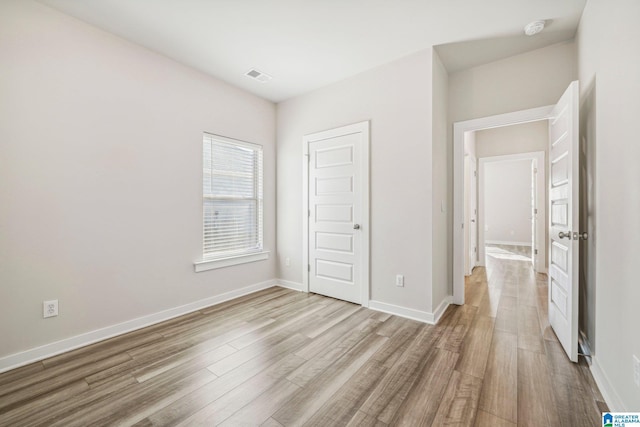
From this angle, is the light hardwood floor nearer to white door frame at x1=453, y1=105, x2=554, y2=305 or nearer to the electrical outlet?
the electrical outlet

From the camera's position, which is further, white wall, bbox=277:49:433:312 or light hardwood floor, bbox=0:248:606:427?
white wall, bbox=277:49:433:312

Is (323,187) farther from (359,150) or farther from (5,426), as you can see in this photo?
(5,426)

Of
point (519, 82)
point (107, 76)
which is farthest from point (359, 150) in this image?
point (107, 76)

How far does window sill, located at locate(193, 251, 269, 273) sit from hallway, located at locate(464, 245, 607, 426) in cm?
276

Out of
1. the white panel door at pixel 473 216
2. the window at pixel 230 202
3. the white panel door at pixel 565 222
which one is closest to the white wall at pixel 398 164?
the white panel door at pixel 565 222

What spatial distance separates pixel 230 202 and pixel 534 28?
368 centimetres

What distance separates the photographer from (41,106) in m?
2.16

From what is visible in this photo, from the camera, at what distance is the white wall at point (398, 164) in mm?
2824

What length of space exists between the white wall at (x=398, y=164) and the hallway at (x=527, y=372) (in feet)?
2.43

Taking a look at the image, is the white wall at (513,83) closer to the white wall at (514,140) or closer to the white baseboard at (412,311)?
the white baseboard at (412,311)

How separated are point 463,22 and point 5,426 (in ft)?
13.9

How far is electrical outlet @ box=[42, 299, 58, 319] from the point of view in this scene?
217 centimetres

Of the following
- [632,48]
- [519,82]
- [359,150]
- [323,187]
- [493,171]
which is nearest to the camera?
[632,48]

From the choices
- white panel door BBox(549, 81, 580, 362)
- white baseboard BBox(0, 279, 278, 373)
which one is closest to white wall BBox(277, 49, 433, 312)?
white panel door BBox(549, 81, 580, 362)
